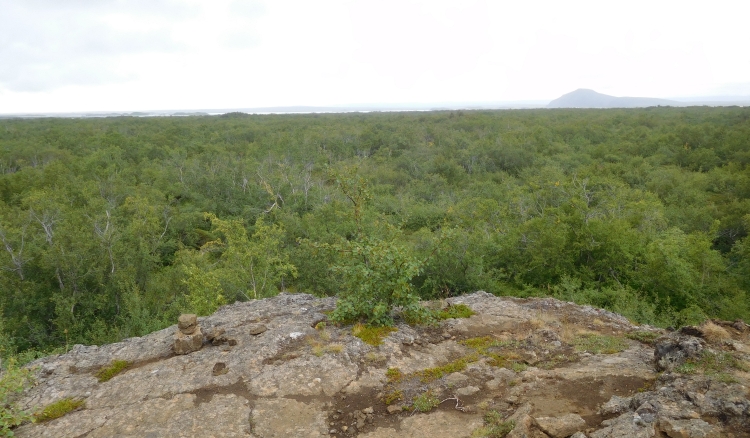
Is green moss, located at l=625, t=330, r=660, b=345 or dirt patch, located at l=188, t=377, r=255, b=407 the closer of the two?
dirt patch, located at l=188, t=377, r=255, b=407

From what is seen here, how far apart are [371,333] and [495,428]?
2945 millimetres

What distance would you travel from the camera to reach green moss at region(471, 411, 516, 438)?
4.80m

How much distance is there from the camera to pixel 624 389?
5473mm

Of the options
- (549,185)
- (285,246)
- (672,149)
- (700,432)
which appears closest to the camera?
(700,432)

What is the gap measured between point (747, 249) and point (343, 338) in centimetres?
1609

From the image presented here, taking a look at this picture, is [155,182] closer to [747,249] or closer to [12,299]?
[12,299]

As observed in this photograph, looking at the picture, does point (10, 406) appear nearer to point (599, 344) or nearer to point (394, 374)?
point (394, 374)

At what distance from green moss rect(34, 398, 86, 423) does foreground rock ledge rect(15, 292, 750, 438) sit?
138 millimetres

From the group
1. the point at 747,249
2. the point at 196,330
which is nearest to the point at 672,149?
the point at 747,249

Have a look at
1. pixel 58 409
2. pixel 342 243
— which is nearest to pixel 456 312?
pixel 342 243

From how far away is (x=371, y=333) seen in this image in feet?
24.4

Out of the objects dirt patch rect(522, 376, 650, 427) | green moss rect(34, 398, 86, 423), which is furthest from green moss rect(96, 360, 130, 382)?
dirt patch rect(522, 376, 650, 427)

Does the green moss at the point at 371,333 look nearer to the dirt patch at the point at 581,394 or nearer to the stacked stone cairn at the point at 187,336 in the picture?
the dirt patch at the point at 581,394

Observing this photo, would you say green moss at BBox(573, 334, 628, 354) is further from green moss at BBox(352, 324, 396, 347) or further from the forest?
green moss at BBox(352, 324, 396, 347)
